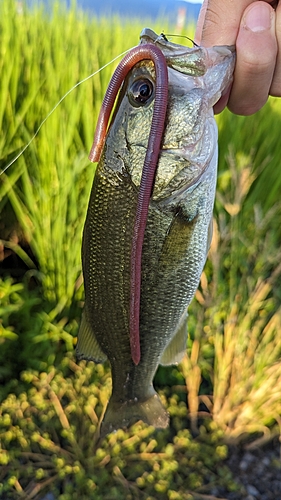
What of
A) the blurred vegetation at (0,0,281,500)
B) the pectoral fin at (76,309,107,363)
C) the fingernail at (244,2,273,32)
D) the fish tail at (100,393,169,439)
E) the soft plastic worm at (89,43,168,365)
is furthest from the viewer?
the blurred vegetation at (0,0,281,500)

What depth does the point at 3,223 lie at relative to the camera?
1729 millimetres

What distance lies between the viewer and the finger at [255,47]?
718 millimetres

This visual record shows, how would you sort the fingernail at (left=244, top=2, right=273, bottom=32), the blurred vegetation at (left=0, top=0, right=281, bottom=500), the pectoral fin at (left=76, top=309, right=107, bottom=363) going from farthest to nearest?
1. the blurred vegetation at (left=0, top=0, right=281, bottom=500)
2. the pectoral fin at (left=76, top=309, right=107, bottom=363)
3. the fingernail at (left=244, top=2, right=273, bottom=32)

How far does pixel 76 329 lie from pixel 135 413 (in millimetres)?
696

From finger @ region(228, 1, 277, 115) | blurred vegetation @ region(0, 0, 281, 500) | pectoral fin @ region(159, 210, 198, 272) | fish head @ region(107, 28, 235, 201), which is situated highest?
finger @ region(228, 1, 277, 115)

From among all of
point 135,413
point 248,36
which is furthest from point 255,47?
point 135,413

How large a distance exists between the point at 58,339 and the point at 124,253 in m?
0.96

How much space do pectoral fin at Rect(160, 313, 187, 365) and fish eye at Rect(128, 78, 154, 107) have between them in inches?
18.1

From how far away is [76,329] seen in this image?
1666mm

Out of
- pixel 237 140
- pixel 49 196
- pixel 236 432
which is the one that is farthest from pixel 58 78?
pixel 236 432

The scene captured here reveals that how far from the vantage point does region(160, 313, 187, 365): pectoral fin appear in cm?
96

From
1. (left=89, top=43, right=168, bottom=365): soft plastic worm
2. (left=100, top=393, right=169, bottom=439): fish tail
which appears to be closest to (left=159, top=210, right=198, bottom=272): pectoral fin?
(left=89, top=43, right=168, bottom=365): soft plastic worm

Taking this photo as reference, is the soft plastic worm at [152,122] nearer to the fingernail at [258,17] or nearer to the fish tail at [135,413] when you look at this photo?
the fingernail at [258,17]

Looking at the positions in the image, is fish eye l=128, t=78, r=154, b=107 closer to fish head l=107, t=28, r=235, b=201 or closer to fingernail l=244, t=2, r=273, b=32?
fish head l=107, t=28, r=235, b=201
